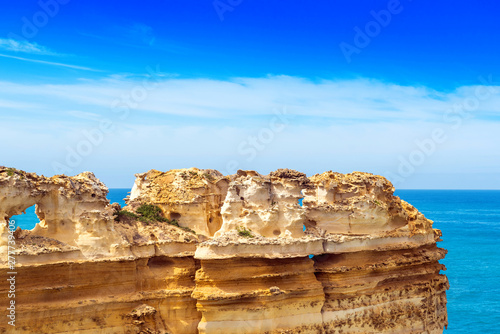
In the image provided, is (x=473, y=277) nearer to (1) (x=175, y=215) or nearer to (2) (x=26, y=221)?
(1) (x=175, y=215)

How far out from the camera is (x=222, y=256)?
957 inches

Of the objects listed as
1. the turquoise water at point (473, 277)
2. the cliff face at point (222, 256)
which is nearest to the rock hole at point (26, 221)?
the turquoise water at point (473, 277)

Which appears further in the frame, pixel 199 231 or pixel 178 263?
pixel 199 231

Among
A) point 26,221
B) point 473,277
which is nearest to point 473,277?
point 473,277

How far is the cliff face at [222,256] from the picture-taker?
22891mm

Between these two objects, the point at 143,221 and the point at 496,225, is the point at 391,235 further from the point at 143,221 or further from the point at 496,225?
the point at 496,225

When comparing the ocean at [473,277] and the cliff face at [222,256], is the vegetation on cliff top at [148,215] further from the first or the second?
the ocean at [473,277]

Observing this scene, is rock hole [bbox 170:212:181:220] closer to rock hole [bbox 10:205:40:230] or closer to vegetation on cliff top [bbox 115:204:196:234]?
vegetation on cliff top [bbox 115:204:196:234]

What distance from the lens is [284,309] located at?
81.8ft

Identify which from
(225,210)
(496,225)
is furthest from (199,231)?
(496,225)

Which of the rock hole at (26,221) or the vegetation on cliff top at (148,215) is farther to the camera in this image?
the rock hole at (26,221)

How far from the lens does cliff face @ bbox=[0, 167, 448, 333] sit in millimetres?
22891

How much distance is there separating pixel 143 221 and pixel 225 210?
3328 millimetres

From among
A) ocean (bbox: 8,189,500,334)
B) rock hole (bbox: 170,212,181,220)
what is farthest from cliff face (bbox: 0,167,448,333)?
ocean (bbox: 8,189,500,334)
